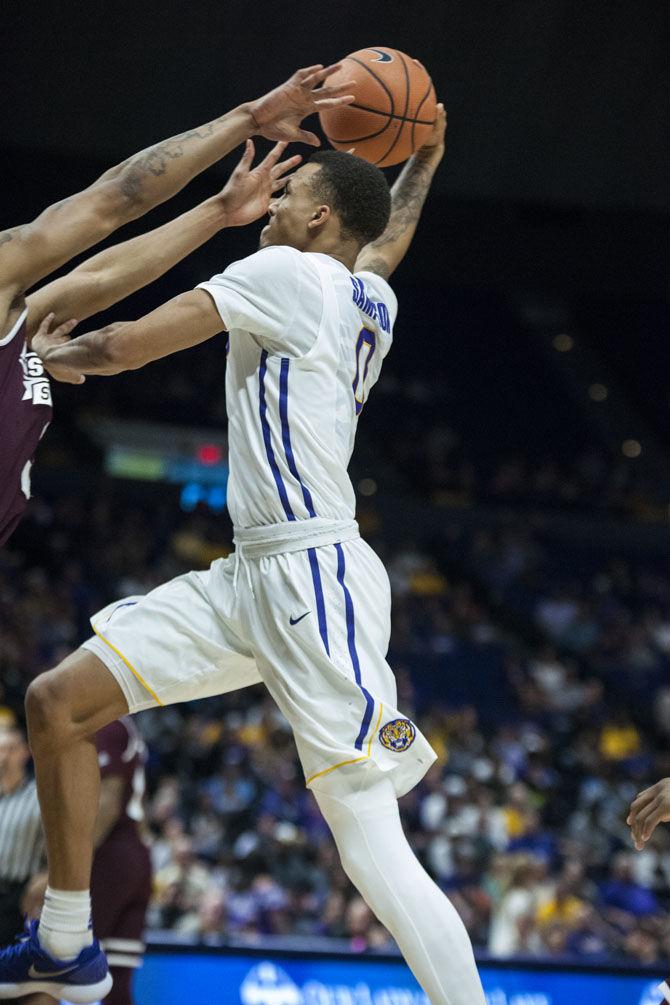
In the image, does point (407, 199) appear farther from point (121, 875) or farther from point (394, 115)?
point (121, 875)

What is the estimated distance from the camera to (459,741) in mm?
14656

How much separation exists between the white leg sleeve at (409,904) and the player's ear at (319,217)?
1.70 meters

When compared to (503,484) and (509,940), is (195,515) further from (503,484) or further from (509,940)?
(509,940)

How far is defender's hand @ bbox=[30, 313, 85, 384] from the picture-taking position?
12.0ft

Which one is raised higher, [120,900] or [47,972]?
[47,972]

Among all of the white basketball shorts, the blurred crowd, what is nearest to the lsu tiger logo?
the white basketball shorts

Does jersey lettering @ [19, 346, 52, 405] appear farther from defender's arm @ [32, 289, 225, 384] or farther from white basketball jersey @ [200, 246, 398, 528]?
white basketball jersey @ [200, 246, 398, 528]

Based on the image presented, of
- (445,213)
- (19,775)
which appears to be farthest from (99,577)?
(19,775)

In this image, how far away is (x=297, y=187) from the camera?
388 centimetres

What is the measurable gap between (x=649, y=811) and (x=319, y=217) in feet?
6.43

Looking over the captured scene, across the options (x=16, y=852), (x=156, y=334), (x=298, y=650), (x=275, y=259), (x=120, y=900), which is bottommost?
(x=120, y=900)

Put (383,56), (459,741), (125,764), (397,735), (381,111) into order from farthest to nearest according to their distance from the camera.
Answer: (459,741), (125,764), (383,56), (381,111), (397,735)

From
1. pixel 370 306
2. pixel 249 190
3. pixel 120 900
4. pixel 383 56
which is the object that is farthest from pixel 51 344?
pixel 120 900

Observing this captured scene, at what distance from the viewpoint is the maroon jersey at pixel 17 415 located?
3.30m
